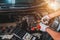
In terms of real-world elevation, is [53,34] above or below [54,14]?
below

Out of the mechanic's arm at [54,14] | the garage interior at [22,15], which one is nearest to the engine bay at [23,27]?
the garage interior at [22,15]

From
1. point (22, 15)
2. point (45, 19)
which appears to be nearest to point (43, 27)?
point (45, 19)

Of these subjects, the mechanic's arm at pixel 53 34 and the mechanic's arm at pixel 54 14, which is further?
the mechanic's arm at pixel 54 14

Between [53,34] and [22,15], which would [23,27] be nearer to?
[22,15]

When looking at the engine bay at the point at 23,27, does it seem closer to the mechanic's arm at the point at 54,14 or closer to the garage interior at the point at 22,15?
the garage interior at the point at 22,15

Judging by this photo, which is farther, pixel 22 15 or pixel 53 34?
pixel 22 15

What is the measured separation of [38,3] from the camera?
1.23 metres

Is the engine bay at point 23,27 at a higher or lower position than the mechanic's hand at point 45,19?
lower

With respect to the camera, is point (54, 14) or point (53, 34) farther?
point (54, 14)

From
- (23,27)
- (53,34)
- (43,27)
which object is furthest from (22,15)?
(53,34)

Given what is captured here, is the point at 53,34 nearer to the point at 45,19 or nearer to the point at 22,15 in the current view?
the point at 45,19

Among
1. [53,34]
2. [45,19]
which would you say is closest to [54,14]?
[45,19]

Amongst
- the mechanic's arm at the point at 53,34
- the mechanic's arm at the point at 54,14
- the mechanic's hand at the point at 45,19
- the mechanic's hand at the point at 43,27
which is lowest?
the mechanic's arm at the point at 53,34

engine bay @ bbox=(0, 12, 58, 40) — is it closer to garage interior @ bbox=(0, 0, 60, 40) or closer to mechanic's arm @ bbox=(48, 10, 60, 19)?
garage interior @ bbox=(0, 0, 60, 40)
